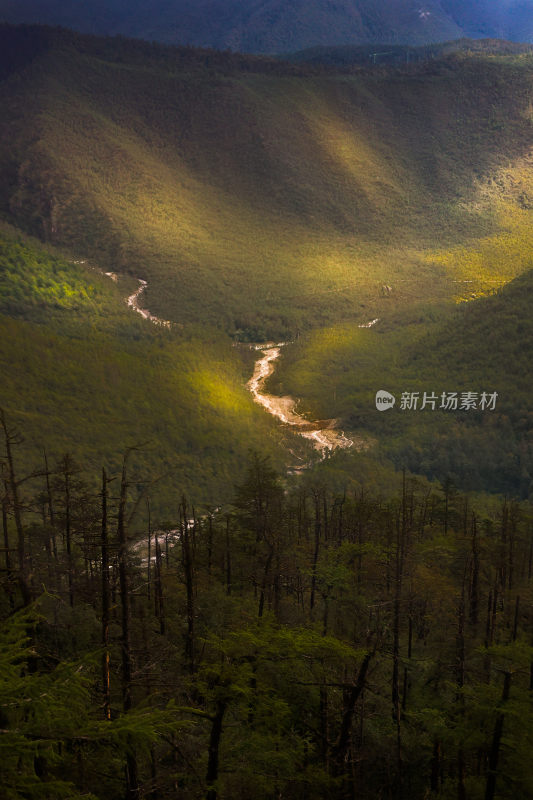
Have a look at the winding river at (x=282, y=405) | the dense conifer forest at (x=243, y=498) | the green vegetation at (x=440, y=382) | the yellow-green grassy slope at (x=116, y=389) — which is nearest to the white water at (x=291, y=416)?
the winding river at (x=282, y=405)

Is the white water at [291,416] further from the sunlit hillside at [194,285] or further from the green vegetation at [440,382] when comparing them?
the green vegetation at [440,382]

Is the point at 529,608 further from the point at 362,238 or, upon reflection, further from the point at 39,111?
the point at 39,111

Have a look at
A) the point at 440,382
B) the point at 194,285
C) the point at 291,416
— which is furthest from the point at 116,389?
the point at 194,285

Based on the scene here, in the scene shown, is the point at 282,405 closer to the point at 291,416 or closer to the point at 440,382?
the point at 291,416

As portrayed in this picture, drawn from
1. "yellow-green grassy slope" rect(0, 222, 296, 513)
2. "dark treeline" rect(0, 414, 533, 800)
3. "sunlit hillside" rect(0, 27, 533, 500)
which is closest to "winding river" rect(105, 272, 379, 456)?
"sunlit hillside" rect(0, 27, 533, 500)

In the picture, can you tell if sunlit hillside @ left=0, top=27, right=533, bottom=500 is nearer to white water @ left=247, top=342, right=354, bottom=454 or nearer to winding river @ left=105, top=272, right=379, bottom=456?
winding river @ left=105, top=272, right=379, bottom=456

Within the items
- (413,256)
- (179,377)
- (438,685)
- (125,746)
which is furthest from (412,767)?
(413,256)

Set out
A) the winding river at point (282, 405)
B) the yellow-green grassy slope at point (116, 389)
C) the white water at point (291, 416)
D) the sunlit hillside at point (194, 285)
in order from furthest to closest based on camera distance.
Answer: the winding river at point (282, 405), the white water at point (291, 416), the sunlit hillside at point (194, 285), the yellow-green grassy slope at point (116, 389)

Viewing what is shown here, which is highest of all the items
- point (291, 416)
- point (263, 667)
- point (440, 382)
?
point (440, 382)
